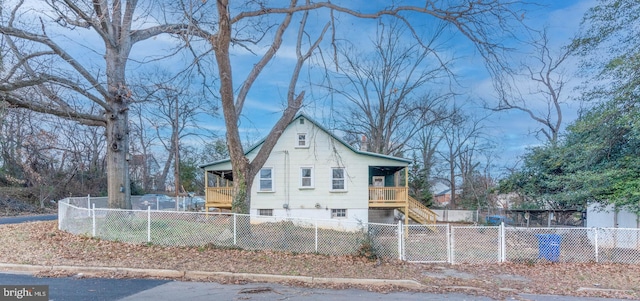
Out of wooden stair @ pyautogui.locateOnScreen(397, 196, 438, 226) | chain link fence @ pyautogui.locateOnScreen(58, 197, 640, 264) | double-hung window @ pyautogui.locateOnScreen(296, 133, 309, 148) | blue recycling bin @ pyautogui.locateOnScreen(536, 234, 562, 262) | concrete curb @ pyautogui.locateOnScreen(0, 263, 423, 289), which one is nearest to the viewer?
concrete curb @ pyautogui.locateOnScreen(0, 263, 423, 289)

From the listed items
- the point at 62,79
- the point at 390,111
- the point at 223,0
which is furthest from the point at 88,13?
the point at 390,111

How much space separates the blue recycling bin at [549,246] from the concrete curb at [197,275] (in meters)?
4.81

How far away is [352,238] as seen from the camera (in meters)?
10.0

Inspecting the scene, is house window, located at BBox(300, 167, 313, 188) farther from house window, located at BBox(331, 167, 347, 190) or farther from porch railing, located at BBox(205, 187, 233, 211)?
porch railing, located at BBox(205, 187, 233, 211)

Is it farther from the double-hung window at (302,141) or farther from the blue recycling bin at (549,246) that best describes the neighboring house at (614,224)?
the double-hung window at (302,141)

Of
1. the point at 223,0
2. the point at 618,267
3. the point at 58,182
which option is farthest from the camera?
the point at 58,182

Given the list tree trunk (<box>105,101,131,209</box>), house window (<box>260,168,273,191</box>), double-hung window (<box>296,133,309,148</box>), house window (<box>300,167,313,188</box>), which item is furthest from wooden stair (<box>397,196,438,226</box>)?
tree trunk (<box>105,101,131,209</box>)

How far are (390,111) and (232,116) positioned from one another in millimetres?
20279

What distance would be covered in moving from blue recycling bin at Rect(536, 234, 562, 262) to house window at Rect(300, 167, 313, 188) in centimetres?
1140

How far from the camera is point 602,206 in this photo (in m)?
11.7

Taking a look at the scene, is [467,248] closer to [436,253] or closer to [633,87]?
[436,253]

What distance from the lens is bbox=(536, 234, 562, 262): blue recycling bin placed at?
9734 millimetres

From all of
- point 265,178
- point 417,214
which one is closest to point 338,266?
point 265,178

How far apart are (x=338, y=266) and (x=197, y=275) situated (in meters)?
3.14
